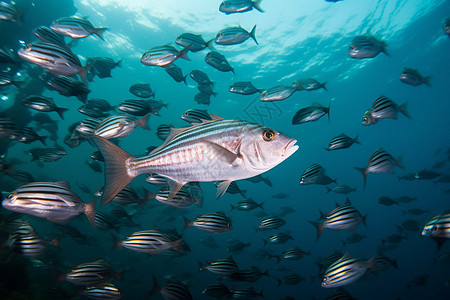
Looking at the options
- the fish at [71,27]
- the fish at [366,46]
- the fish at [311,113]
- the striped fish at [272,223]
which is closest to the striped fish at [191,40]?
the fish at [71,27]

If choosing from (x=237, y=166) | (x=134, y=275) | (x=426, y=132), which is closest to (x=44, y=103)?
(x=237, y=166)

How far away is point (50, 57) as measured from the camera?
418 centimetres

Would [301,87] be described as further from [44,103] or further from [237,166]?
[44,103]

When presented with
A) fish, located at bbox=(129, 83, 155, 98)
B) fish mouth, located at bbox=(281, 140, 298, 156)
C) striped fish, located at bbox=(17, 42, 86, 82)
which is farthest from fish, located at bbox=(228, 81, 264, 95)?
fish mouth, located at bbox=(281, 140, 298, 156)

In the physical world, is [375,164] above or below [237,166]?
above

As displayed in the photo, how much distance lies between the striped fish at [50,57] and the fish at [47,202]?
7.64ft

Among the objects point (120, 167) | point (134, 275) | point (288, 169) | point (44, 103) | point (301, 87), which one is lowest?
point (134, 275)

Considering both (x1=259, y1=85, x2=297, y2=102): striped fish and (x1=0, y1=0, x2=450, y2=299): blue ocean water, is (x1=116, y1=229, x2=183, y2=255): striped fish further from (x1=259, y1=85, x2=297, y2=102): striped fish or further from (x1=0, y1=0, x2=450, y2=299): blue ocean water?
(x1=0, y1=0, x2=450, y2=299): blue ocean water

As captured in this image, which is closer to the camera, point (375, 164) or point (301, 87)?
point (375, 164)

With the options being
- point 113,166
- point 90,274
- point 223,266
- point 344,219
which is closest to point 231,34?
point 113,166

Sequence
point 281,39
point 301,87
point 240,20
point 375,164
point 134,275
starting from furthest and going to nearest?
point 134,275 < point 281,39 < point 240,20 < point 301,87 < point 375,164

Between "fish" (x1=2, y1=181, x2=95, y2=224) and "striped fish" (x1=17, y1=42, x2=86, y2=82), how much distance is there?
7.64ft

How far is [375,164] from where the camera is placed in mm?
5410

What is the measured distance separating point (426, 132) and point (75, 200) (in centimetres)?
6712
